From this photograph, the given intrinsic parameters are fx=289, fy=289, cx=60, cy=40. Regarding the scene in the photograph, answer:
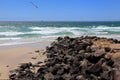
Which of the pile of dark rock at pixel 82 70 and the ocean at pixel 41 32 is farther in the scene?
the ocean at pixel 41 32

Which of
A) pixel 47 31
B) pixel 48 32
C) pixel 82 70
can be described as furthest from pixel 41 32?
pixel 82 70

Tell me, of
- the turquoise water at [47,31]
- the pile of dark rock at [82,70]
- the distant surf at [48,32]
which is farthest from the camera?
the turquoise water at [47,31]

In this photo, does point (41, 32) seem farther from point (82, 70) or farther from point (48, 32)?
point (82, 70)

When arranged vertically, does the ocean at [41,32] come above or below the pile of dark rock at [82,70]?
below

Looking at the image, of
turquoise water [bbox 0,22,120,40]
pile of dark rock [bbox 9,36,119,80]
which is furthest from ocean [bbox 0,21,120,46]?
pile of dark rock [bbox 9,36,119,80]

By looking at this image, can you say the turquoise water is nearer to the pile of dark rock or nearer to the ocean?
the ocean

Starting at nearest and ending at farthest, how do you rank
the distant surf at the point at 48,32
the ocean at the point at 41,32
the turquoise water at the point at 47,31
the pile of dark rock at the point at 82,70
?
the pile of dark rock at the point at 82,70, the ocean at the point at 41,32, the distant surf at the point at 48,32, the turquoise water at the point at 47,31

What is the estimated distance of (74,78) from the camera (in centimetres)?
785

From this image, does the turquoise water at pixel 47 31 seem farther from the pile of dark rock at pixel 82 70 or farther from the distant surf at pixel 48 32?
the pile of dark rock at pixel 82 70

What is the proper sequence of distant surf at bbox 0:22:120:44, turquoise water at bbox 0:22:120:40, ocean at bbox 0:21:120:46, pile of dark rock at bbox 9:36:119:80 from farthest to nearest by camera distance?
turquoise water at bbox 0:22:120:40, distant surf at bbox 0:22:120:44, ocean at bbox 0:21:120:46, pile of dark rock at bbox 9:36:119:80

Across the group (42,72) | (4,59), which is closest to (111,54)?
(42,72)

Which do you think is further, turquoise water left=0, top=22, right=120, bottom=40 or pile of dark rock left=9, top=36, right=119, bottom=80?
turquoise water left=0, top=22, right=120, bottom=40

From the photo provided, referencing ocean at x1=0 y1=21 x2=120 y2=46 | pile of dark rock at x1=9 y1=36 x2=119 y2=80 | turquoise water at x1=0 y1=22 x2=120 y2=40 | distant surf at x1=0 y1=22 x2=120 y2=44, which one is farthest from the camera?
turquoise water at x1=0 y1=22 x2=120 y2=40

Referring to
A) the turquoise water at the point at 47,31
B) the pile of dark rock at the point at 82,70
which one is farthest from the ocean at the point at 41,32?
the pile of dark rock at the point at 82,70
